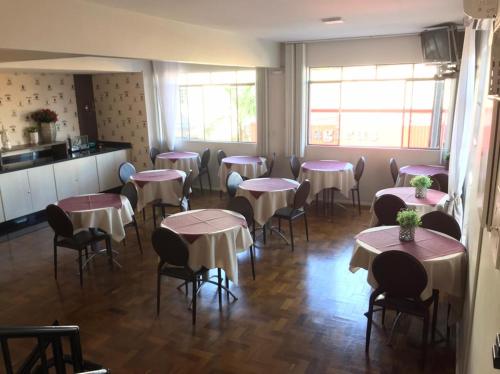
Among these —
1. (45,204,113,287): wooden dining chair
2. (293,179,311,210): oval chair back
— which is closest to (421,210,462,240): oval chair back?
(293,179,311,210): oval chair back

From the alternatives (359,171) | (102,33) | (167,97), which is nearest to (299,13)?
(102,33)

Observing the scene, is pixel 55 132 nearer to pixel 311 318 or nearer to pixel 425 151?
pixel 311 318

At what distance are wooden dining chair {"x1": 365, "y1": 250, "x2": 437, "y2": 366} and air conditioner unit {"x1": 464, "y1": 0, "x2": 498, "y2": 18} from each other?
5.31 feet

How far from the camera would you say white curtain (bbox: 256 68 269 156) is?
25.0 feet

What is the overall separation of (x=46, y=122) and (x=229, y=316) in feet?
17.8

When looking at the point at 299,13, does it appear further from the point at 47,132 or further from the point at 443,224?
the point at 47,132

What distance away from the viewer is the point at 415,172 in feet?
20.5

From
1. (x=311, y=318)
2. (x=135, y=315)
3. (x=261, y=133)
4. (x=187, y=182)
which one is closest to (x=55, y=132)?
(x=187, y=182)

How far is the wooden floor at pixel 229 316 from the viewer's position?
3270 mm

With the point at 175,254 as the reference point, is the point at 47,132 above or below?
above

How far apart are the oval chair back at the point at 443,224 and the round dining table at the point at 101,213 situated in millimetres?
3375

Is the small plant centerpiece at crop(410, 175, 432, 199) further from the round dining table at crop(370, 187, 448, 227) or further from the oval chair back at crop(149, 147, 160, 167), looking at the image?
the oval chair back at crop(149, 147, 160, 167)

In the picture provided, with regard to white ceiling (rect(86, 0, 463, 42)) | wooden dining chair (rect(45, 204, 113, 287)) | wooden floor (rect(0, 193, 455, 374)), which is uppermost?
white ceiling (rect(86, 0, 463, 42))

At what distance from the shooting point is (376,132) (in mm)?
7340
